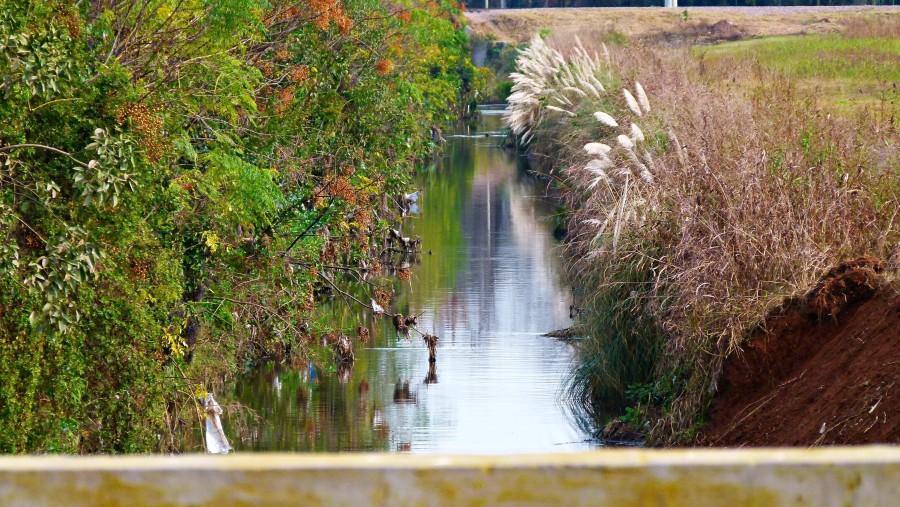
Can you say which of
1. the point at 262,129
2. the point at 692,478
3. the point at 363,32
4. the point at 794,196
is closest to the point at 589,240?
the point at 794,196

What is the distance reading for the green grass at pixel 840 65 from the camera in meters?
24.6

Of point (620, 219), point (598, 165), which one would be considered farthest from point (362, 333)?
point (620, 219)

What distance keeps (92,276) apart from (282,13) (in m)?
6.45

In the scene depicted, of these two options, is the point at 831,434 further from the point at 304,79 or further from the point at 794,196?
the point at 304,79

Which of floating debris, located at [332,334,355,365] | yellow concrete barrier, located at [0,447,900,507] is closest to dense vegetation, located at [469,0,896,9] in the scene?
floating debris, located at [332,334,355,365]

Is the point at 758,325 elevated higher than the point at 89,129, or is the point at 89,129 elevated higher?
the point at 89,129

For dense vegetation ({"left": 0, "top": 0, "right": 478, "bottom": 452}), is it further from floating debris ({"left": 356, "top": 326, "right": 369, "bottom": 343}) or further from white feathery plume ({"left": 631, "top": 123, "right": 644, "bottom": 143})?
white feathery plume ({"left": 631, "top": 123, "right": 644, "bottom": 143})

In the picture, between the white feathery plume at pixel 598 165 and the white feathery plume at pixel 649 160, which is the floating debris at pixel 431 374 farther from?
the white feathery plume at pixel 649 160

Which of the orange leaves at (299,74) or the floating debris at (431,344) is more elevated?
the orange leaves at (299,74)

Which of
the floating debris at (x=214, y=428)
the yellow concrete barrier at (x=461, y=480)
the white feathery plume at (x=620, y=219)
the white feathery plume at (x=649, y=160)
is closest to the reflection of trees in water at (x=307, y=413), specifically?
the floating debris at (x=214, y=428)

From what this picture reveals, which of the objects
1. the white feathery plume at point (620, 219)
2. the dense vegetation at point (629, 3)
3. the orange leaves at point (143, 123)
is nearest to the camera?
the orange leaves at point (143, 123)

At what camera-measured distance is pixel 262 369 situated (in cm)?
1497

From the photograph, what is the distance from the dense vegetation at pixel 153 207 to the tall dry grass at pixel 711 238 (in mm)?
3396

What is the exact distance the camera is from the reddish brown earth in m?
7.71
